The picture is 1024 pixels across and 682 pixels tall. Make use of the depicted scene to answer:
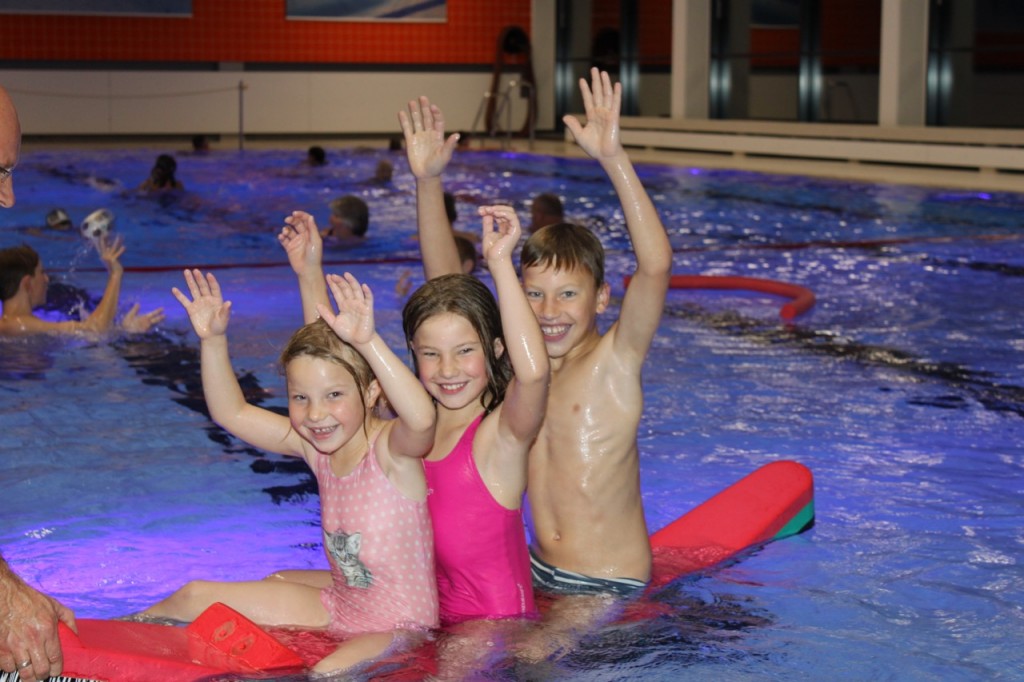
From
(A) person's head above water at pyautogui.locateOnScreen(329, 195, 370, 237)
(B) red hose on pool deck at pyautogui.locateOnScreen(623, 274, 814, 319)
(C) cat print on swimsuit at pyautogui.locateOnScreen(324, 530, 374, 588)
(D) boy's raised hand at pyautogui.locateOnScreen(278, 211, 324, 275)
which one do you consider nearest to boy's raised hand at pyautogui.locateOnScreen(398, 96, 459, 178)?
(D) boy's raised hand at pyautogui.locateOnScreen(278, 211, 324, 275)

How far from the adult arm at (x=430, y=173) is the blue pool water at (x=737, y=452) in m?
1.07

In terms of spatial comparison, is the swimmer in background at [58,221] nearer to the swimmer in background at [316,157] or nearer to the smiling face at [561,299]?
the swimmer in background at [316,157]

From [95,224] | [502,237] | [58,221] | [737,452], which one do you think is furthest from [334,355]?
[58,221]

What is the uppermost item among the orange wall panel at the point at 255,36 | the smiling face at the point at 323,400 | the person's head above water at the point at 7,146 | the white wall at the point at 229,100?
the orange wall panel at the point at 255,36

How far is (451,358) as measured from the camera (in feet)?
8.82

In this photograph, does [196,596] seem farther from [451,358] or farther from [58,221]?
[58,221]

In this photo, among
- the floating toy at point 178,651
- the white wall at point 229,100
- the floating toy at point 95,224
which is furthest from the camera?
the white wall at point 229,100

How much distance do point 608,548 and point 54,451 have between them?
105 inches

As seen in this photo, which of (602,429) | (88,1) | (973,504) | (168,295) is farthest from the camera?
(88,1)

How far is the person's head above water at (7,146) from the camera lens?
2197 millimetres

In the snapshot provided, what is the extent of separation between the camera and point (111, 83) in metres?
21.5

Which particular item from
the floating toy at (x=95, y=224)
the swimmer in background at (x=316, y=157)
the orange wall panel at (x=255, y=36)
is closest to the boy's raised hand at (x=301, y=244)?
the floating toy at (x=95, y=224)

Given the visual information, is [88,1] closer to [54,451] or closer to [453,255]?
[54,451]

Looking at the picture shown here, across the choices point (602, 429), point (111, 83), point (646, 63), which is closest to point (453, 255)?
point (602, 429)
